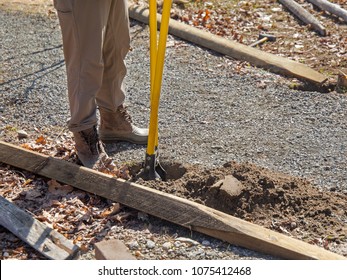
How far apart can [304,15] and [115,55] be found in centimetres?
355

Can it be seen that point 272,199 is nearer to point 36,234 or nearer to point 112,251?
point 112,251

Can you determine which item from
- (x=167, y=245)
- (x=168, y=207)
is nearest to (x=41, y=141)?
(x=168, y=207)

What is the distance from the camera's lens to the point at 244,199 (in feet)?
16.6

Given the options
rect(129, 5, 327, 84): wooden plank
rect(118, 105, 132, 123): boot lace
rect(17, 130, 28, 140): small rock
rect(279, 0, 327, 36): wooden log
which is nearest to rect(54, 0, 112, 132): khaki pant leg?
rect(118, 105, 132, 123): boot lace

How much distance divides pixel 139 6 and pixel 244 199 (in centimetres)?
416

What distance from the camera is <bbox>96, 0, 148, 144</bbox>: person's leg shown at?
5.51m

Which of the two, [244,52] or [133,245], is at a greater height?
[133,245]

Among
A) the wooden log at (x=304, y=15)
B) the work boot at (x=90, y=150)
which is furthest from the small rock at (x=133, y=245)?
the wooden log at (x=304, y=15)

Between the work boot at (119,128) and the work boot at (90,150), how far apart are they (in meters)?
0.38

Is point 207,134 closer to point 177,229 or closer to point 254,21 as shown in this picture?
point 177,229

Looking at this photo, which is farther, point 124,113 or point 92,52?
point 124,113

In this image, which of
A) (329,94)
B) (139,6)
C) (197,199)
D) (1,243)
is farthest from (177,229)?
(139,6)

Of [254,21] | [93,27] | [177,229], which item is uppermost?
[93,27]

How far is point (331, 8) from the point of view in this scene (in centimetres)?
871
